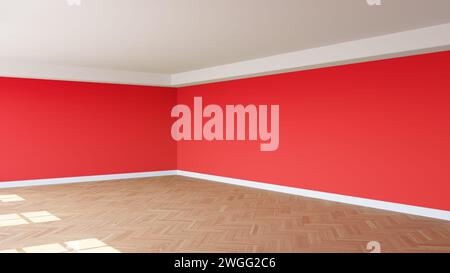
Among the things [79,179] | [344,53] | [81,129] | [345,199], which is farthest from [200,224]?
[81,129]

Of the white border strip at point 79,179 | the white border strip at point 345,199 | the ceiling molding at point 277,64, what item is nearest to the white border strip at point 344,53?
the ceiling molding at point 277,64

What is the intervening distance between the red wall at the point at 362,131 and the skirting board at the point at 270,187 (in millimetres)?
76

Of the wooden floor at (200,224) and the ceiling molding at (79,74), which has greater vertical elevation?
the ceiling molding at (79,74)

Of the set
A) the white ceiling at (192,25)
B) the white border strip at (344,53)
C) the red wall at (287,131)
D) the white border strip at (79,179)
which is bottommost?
the white border strip at (79,179)

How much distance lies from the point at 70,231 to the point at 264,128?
142 inches

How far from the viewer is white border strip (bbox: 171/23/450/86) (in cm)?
416

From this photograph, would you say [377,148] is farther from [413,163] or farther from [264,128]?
[264,128]

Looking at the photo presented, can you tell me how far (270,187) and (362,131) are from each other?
6.19 ft

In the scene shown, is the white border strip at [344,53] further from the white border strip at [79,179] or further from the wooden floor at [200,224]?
the white border strip at [79,179]

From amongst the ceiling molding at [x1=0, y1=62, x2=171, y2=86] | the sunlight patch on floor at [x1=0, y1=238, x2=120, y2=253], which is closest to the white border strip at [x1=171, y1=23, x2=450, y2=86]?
the ceiling molding at [x1=0, y1=62, x2=171, y2=86]

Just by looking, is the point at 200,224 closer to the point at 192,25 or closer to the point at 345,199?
the point at 192,25

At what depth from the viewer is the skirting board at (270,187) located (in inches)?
179

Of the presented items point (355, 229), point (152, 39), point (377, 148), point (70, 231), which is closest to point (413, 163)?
point (377, 148)
